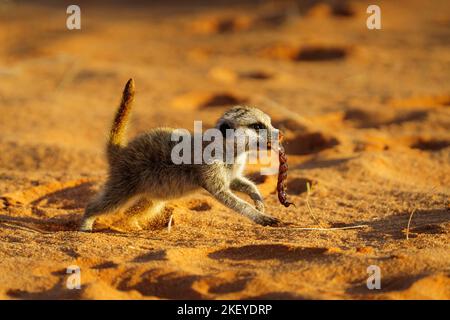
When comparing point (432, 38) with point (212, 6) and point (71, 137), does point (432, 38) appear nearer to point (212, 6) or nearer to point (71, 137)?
point (212, 6)

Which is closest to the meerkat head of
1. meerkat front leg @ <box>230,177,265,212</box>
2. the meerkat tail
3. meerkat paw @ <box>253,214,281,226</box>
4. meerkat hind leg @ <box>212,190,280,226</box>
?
meerkat front leg @ <box>230,177,265,212</box>

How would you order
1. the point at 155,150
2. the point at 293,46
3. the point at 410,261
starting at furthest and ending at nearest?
the point at 293,46 → the point at 155,150 → the point at 410,261

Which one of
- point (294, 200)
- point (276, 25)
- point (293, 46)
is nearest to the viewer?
point (294, 200)

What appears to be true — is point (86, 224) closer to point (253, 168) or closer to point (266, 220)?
point (266, 220)

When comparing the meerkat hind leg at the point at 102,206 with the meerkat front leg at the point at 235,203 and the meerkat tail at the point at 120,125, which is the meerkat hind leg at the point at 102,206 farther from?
the meerkat front leg at the point at 235,203

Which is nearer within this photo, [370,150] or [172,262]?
[172,262]

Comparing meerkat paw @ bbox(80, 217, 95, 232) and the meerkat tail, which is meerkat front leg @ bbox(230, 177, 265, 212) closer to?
the meerkat tail

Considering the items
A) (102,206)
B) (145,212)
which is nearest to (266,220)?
(145,212)

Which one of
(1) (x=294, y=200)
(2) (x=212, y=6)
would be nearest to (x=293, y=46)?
(2) (x=212, y=6)
